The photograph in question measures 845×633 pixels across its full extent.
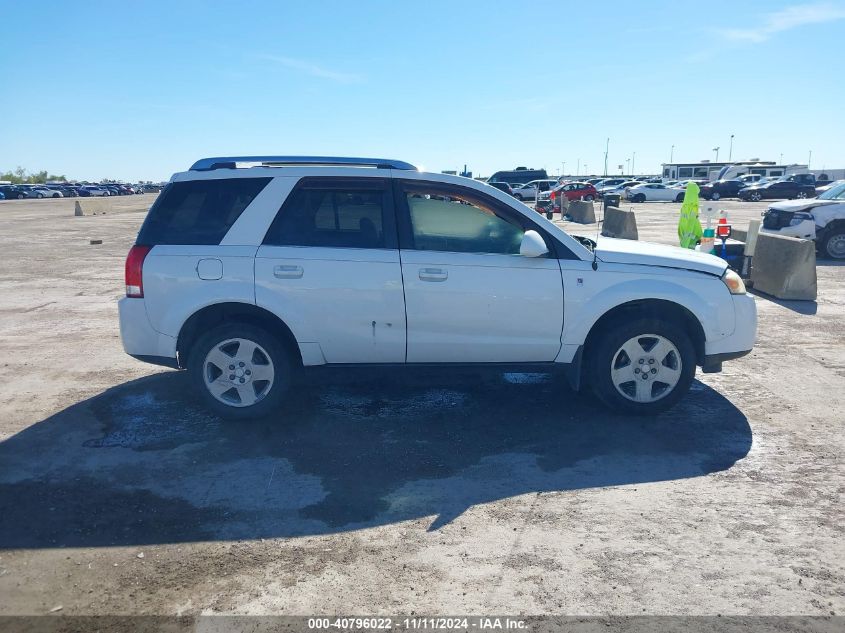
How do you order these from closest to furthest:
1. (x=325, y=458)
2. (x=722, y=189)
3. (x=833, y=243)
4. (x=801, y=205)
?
1. (x=325, y=458)
2. (x=801, y=205)
3. (x=833, y=243)
4. (x=722, y=189)

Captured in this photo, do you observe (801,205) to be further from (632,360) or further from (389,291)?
(389,291)

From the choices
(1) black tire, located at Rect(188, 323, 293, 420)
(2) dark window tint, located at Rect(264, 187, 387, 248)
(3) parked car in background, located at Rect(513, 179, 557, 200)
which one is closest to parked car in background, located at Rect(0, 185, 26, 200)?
(3) parked car in background, located at Rect(513, 179, 557, 200)

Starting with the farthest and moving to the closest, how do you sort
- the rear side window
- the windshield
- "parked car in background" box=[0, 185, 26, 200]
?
"parked car in background" box=[0, 185, 26, 200], the windshield, the rear side window

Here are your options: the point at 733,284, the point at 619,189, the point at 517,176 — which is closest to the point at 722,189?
the point at 619,189

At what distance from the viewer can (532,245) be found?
4863 millimetres

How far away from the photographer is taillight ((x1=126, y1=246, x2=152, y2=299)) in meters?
5.01

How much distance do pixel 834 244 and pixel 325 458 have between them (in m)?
13.6

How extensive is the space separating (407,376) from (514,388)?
1269mm

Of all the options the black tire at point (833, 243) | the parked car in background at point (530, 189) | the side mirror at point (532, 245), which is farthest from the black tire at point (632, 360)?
the parked car in background at point (530, 189)

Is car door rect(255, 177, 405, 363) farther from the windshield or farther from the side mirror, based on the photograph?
the windshield

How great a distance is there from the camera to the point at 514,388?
6023 mm

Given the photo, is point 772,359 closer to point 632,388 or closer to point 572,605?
point 632,388

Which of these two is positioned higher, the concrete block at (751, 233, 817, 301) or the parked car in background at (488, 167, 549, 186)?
the parked car in background at (488, 167, 549, 186)

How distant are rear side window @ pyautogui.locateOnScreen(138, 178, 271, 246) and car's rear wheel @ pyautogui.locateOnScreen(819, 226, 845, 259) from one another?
13261 mm
